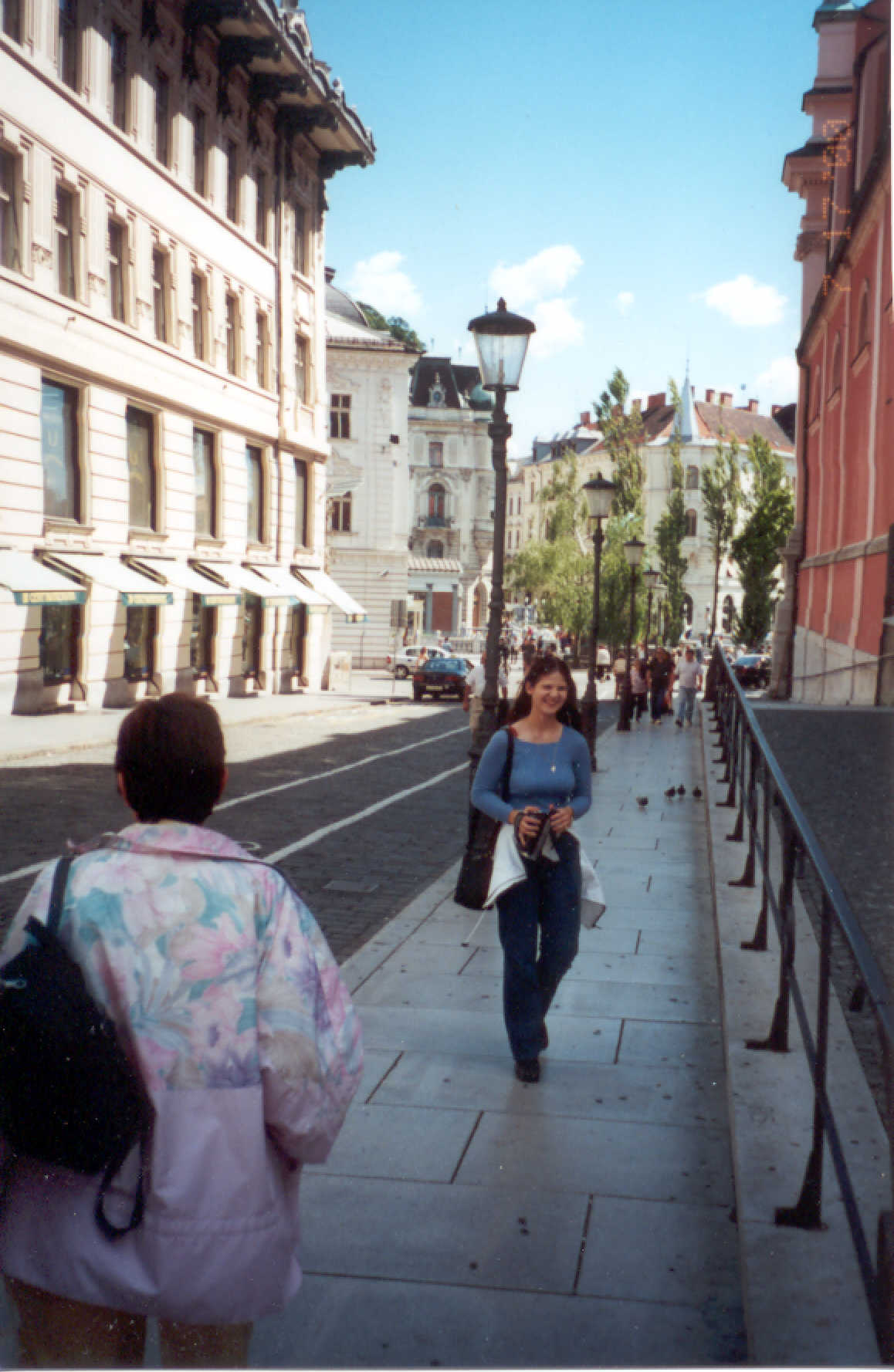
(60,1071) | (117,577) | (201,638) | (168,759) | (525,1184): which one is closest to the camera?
(60,1071)

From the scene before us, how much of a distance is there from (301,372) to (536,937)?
32.2 meters

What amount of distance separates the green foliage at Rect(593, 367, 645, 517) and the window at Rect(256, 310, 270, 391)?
Answer: 113 feet

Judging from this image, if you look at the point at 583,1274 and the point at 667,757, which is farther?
the point at 667,757

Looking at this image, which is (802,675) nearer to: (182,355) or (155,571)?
(155,571)

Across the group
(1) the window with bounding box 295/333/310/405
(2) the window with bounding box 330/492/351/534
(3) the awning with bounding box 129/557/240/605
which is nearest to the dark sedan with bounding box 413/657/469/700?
(1) the window with bounding box 295/333/310/405

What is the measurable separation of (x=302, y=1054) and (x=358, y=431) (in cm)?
5069

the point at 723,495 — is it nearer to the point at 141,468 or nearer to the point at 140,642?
the point at 141,468

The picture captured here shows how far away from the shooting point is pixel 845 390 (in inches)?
811

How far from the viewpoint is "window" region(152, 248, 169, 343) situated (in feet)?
87.9

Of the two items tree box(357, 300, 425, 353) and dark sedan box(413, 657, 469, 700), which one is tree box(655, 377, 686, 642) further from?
dark sedan box(413, 657, 469, 700)

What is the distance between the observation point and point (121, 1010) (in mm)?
2182

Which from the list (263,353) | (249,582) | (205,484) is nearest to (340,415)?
(263,353)

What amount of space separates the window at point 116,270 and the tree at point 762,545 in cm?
4482

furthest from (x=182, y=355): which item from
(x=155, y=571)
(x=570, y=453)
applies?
(x=570, y=453)
